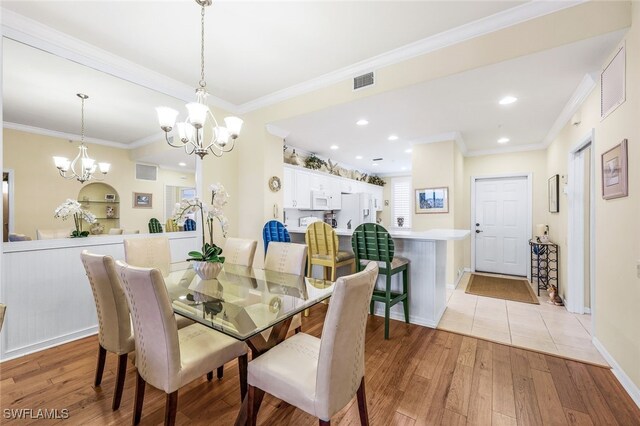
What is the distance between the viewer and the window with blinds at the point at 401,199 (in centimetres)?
820

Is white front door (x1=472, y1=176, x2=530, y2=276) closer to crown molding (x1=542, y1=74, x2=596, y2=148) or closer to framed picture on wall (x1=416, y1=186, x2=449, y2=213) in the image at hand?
crown molding (x1=542, y1=74, x2=596, y2=148)

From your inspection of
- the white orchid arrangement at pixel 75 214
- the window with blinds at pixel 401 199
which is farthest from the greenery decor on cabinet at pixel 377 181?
the white orchid arrangement at pixel 75 214

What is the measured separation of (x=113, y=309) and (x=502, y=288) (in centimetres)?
516

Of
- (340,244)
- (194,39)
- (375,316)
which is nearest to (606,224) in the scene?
(375,316)

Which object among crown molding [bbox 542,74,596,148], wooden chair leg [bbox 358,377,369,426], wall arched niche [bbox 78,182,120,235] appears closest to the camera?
wooden chair leg [bbox 358,377,369,426]

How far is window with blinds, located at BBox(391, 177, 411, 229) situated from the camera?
8.20 meters

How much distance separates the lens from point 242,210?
13.5 ft

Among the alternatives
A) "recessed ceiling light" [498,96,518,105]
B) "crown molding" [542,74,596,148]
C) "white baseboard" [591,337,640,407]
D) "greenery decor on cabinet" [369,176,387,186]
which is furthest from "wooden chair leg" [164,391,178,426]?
"greenery decor on cabinet" [369,176,387,186]

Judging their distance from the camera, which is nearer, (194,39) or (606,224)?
(606,224)

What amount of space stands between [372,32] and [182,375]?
9.58 feet

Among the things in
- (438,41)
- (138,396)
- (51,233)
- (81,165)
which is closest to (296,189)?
(81,165)

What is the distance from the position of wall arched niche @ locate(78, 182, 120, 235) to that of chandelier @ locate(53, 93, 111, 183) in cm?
10

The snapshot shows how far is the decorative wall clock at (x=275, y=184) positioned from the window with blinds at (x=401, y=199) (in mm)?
5051

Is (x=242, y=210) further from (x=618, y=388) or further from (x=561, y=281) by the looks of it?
(x=561, y=281)
